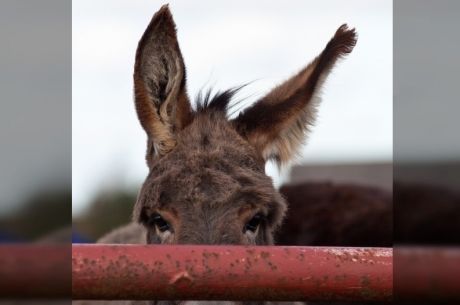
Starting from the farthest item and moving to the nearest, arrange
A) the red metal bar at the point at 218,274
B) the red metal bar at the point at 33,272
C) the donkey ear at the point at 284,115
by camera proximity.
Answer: the donkey ear at the point at 284,115 → the red metal bar at the point at 218,274 → the red metal bar at the point at 33,272

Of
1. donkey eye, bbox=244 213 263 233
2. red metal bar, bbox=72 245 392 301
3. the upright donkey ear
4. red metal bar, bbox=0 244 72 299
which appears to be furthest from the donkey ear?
red metal bar, bbox=0 244 72 299

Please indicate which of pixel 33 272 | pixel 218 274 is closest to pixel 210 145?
pixel 218 274

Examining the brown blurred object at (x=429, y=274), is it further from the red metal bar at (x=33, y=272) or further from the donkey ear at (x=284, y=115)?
the donkey ear at (x=284, y=115)

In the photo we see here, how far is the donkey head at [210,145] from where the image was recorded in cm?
300

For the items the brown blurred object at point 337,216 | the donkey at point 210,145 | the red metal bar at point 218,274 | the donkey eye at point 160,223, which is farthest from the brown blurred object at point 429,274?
the brown blurred object at point 337,216

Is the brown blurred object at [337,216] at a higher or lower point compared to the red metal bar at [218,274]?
lower

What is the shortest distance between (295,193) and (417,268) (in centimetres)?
493

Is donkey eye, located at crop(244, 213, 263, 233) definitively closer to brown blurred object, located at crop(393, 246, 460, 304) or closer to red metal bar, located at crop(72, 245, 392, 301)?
red metal bar, located at crop(72, 245, 392, 301)

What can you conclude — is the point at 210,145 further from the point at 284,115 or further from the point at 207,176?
the point at 284,115

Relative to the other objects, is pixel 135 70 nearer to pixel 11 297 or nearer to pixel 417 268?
pixel 11 297

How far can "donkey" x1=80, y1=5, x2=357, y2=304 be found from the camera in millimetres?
3002

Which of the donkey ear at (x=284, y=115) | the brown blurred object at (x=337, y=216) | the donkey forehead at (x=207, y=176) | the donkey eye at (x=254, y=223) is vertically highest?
the donkey ear at (x=284, y=115)

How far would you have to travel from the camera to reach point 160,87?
137 inches

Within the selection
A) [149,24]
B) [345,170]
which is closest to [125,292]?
[149,24]
